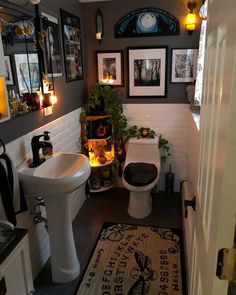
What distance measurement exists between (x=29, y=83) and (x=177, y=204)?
210cm

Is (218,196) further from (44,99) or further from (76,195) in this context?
(76,195)

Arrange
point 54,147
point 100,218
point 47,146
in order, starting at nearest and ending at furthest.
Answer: point 47,146 < point 54,147 < point 100,218

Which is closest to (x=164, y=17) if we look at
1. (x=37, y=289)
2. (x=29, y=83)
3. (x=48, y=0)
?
(x=48, y=0)

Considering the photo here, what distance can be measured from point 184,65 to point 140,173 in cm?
129

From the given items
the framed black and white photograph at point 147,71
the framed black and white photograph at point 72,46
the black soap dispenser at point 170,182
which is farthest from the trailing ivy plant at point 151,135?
the framed black and white photograph at point 72,46

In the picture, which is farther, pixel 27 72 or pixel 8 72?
pixel 27 72

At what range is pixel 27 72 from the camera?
1.89 meters

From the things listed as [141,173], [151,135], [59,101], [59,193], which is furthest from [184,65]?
[59,193]

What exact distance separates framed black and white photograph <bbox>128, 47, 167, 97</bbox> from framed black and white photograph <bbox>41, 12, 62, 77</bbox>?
91cm

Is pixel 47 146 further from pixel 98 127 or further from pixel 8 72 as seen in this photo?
pixel 98 127

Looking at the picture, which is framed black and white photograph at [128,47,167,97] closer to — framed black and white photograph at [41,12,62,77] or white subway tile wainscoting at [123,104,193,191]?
white subway tile wainscoting at [123,104,193,191]

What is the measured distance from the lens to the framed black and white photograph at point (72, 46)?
2.48 m

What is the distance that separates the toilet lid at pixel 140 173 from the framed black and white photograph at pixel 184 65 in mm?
1028

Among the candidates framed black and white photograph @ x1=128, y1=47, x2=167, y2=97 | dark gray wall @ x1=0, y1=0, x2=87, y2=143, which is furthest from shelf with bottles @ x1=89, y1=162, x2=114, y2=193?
framed black and white photograph @ x1=128, y1=47, x2=167, y2=97
